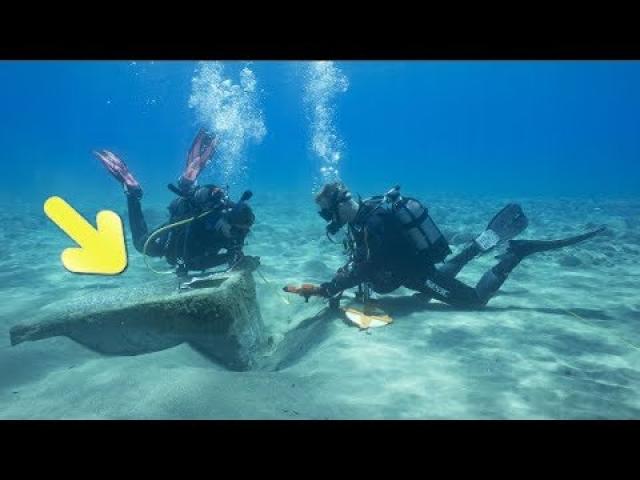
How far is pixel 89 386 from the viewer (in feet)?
13.1

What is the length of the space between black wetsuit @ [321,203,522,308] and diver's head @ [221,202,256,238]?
4.96 ft

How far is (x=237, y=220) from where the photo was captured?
635 centimetres

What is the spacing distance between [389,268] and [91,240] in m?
4.13

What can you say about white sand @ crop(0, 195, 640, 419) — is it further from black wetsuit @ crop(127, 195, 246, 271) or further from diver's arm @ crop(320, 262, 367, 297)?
black wetsuit @ crop(127, 195, 246, 271)

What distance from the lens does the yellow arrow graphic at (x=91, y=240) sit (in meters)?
4.86

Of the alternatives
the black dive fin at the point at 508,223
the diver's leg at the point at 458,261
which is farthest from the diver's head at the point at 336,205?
the black dive fin at the point at 508,223

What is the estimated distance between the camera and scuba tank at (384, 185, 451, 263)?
21.0ft

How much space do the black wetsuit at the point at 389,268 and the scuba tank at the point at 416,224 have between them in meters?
0.09
